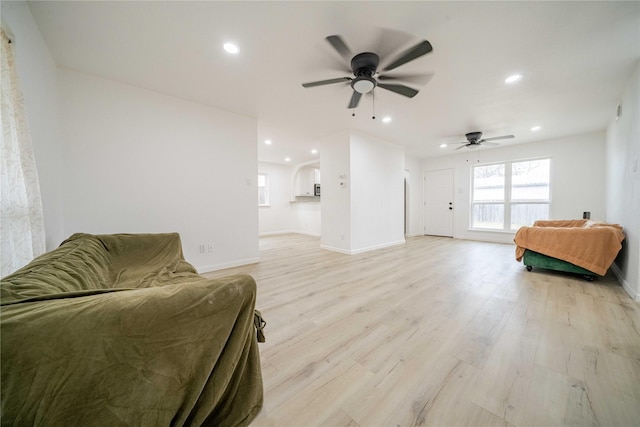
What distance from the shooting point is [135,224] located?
290 centimetres

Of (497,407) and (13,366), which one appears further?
(497,407)

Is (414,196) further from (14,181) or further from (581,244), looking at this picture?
(14,181)

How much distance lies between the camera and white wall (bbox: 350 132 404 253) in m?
4.66

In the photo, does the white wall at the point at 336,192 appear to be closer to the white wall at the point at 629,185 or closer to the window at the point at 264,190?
the window at the point at 264,190

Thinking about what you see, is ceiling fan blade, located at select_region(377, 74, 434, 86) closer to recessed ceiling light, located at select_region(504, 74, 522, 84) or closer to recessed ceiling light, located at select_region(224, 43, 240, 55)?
recessed ceiling light, located at select_region(504, 74, 522, 84)

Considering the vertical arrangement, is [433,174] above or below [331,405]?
above

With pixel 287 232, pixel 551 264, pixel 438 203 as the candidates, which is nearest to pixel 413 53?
pixel 551 264

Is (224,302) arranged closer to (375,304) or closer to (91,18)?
(375,304)

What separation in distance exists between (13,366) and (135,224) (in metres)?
2.83

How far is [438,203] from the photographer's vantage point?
276 inches

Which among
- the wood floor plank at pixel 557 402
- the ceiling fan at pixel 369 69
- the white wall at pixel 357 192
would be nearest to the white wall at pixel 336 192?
the white wall at pixel 357 192

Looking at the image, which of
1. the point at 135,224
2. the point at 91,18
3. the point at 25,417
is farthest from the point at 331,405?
the point at 91,18

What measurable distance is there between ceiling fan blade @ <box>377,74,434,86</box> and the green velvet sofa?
2610mm

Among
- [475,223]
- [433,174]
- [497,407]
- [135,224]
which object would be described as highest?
[433,174]
